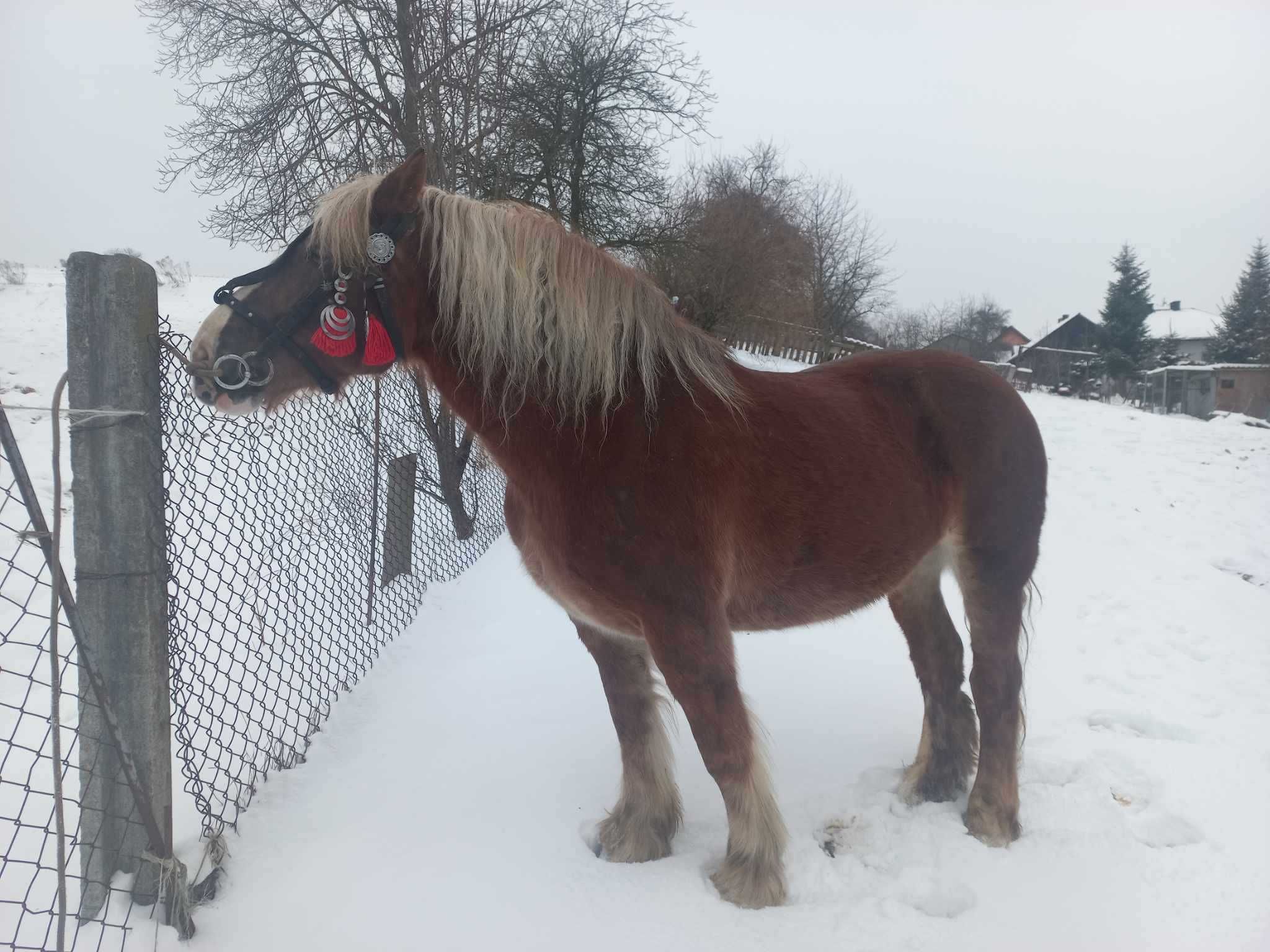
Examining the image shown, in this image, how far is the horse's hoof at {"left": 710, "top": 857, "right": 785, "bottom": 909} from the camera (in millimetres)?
2197

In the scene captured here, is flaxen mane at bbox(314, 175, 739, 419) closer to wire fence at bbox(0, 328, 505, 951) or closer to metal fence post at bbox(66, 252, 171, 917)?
metal fence post at bbox(66, 252, 171, 917)

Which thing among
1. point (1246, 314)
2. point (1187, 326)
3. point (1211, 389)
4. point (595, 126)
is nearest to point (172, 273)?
point (595, 126)

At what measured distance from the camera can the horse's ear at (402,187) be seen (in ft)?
Result: 6.41

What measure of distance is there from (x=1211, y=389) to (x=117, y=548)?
29.4 metres

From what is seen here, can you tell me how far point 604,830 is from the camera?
98.7 inches

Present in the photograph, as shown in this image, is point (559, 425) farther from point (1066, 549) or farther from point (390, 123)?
point (1066, 549)

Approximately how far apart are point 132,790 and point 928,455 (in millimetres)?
2793

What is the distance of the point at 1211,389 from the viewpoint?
2258 centimetres

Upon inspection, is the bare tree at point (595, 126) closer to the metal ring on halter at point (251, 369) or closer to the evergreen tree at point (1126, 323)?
the metal ring on halter at point (251, 369)

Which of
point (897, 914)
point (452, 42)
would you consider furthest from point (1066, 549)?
point (452, 42)

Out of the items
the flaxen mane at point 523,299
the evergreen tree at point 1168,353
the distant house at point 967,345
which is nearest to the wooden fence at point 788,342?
the distant house at point 967,345

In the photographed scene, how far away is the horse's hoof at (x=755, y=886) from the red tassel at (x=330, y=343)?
6.75 ft

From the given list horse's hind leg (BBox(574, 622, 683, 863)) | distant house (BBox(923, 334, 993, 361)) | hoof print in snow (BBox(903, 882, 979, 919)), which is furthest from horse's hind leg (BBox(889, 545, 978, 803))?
distant house (BBox(923, 334, 993, 361))

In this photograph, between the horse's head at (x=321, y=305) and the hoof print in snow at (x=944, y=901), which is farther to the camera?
the hoof print in snow at (x=944, y=901)
